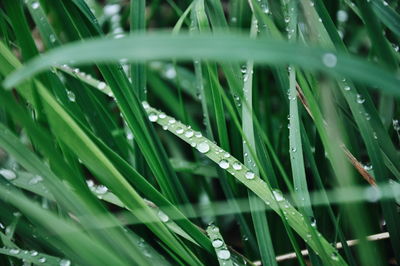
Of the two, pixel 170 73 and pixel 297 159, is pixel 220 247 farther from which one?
pixel 170 73

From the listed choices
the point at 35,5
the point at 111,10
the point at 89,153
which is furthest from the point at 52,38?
Result: the point at 111,10

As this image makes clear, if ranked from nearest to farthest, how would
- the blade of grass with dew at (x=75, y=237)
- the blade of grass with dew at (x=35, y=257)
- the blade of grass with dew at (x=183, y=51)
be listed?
the blade of grass with dew at (x=183, y=51) < the blade of grass with dew at (x=75, y=237) < the blade of grass with dew at (x=35, y=257)

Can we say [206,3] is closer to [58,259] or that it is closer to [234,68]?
[234,68]

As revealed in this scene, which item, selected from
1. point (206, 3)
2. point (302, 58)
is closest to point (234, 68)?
point (206, 3)

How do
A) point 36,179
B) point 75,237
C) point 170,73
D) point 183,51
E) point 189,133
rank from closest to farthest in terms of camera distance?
1. point 183,51
2. point 75,237
3. point 36,179
4. point 189,133
5. point 170,73

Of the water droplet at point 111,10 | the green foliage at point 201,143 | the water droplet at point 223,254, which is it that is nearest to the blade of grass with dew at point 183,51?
the green foliage at point 201,143

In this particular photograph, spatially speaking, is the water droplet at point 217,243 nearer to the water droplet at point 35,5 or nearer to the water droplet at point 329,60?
the water droplet at point 329,60
